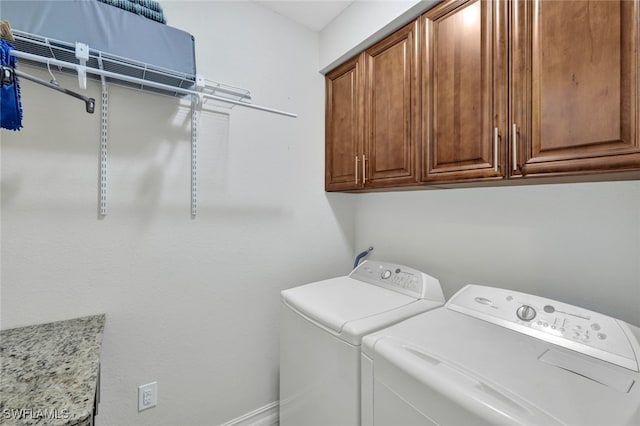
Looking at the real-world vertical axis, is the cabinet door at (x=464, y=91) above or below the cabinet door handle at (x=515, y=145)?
above

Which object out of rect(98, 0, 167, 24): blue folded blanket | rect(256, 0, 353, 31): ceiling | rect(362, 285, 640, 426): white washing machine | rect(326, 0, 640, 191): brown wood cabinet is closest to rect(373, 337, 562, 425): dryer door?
rect(362, 285, 640, 426): white washing machine

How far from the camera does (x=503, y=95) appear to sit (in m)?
1.04

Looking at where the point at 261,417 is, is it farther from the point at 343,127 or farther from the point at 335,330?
the point at 343,127

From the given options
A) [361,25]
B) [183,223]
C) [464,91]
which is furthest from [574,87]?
[183,223]

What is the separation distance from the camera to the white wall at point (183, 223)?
45.9 inches

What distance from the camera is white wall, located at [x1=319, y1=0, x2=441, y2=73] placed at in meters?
1.35

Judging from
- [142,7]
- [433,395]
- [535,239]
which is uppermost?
[142,7]

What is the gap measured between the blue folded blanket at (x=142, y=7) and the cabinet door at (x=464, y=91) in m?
1.24

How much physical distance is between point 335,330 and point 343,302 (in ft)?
0.76

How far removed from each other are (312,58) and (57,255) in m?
1.84

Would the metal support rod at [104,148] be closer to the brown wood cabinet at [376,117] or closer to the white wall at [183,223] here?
the white wall at [183,223]

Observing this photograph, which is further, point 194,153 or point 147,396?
point 194,153

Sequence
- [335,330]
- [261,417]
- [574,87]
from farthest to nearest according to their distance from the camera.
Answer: [261,417] < [335,330] < [574,87]

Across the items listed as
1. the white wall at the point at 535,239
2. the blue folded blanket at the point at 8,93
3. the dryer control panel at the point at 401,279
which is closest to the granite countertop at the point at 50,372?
the blue folded blanket at the point at 8,93
